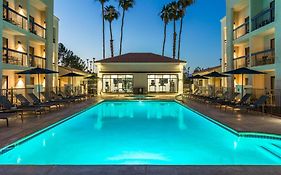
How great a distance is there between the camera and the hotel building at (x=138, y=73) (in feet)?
106

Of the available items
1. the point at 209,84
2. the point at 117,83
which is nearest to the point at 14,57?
the point at 117,83

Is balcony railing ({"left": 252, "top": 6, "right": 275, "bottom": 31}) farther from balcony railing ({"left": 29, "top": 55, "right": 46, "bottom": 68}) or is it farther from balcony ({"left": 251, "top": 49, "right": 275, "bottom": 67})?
balcony railing ({"left": 29, "top": 55, "right": 46, "bottom": 68})

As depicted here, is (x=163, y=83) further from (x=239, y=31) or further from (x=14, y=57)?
(x=14, y=57)

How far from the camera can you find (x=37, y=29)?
25047 millimetres

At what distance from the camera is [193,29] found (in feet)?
210

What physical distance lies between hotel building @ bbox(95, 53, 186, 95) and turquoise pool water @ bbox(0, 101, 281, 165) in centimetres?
2007

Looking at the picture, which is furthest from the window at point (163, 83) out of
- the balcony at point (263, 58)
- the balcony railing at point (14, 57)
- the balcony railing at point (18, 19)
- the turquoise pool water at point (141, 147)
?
the turquoise pool water at point (141, 147)

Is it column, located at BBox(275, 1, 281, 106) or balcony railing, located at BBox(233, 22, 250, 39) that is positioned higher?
balcony railing, located at BBox(233, 22, 250, 39)

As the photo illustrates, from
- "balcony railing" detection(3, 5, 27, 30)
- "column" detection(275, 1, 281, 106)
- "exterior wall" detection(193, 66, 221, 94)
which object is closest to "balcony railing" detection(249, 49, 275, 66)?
"column" detection(275, 1, 281, 106)

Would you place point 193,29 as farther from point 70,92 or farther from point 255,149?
point 255,149

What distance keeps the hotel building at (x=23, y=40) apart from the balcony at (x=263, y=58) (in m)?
14.7

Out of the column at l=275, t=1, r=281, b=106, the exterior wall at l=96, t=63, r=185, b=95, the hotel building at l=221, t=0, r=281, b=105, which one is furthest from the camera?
the exterior wall at l=96, t=63, r=185, b=95

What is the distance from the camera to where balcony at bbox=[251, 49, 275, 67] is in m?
18.6
